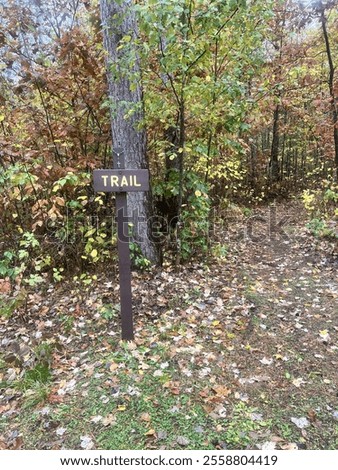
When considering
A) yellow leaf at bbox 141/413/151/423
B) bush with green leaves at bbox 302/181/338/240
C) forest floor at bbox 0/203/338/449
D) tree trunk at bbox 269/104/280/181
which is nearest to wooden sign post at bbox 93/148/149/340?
forest floor at bbox 0/203/338/449

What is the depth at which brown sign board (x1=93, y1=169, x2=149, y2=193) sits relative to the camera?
341 cm

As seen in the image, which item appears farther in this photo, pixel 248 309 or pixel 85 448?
pixel 248 309

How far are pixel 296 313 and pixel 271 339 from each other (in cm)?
77

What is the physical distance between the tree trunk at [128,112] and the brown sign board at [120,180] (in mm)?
1364

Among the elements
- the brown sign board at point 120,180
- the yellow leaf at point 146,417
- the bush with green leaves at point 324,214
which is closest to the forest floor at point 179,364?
the yellow leaf at point 146,417

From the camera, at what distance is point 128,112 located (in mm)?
4453

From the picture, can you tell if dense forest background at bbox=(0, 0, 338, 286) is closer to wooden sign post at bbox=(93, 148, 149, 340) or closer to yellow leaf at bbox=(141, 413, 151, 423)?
wooden sign post at bbox=(93, 148, 149, 340)

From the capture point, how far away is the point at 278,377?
131 inches

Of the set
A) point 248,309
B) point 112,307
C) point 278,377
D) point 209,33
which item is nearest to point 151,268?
point 112,307

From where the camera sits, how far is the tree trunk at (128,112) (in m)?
4.52

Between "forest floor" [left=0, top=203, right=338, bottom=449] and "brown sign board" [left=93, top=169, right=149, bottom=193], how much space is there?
178 centimetres

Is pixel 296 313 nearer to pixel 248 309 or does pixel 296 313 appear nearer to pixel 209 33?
pixel 248 309

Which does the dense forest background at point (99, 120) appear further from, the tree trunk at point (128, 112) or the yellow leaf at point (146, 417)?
the yellow leaf at point (146, 417)
